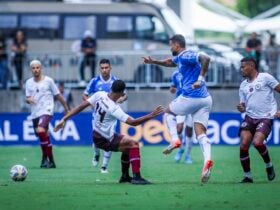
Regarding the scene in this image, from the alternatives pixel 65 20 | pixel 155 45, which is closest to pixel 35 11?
pixel 65 20

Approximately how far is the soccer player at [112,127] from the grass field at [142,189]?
0.37 meters

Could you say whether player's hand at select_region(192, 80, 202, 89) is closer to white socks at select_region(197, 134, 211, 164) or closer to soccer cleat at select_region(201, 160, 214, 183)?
white socks at select_region(197, 134, 211, 164)

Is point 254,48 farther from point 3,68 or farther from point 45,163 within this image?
point 45,163

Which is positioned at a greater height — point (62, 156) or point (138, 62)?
point (138, 62)

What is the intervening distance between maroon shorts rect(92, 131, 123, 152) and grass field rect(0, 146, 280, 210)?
608 mm

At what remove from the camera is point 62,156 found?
29969mm

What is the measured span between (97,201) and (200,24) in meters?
32.1

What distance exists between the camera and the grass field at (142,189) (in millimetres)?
16781

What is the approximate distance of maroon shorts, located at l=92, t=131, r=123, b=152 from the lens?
19.9 metres

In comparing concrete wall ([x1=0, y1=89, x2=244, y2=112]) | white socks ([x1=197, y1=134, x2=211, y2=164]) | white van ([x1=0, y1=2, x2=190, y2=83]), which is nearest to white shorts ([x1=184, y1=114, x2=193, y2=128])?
white socks ([x1=197, y1=134, x2=211, y2=164])

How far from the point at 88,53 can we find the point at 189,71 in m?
17.3

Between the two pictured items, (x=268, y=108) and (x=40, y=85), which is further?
(x=40, y=85)

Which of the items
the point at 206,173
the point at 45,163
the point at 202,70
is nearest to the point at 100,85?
the point at 45,163

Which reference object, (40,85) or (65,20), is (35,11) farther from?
(40,85)
